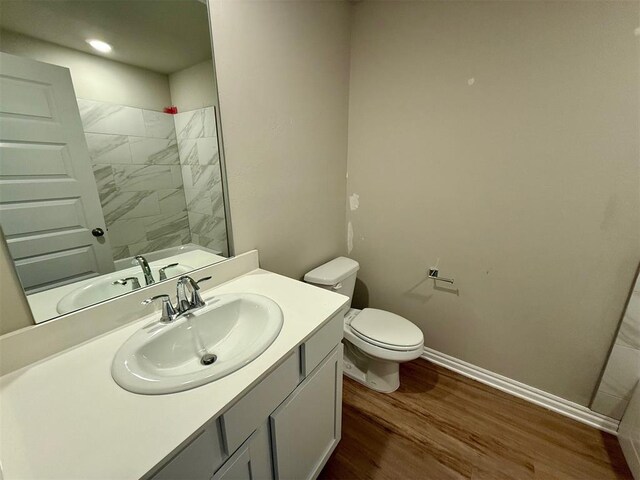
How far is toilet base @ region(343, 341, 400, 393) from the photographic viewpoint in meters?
1.55

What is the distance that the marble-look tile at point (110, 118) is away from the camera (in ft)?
2.53

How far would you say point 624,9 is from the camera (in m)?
1.01

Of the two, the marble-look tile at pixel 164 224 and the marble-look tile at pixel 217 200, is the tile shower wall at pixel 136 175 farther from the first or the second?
the marble-look tile at pixel 217 200

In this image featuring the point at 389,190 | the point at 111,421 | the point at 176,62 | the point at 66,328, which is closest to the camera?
the point at 111,421

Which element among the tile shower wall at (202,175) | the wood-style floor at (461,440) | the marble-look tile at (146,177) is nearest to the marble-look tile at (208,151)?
the tile shower wall at (202,175)

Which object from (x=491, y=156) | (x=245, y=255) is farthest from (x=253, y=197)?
(x=491, y=156)

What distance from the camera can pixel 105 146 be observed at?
821mm

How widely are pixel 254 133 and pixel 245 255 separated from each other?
0.56 meters

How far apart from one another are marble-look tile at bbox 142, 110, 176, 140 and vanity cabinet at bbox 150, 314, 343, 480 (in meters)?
0.90

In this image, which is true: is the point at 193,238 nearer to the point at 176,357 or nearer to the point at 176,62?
the point at 176,357

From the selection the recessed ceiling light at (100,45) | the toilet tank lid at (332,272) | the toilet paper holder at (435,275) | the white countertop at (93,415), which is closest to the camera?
the white countertop at (93,415)

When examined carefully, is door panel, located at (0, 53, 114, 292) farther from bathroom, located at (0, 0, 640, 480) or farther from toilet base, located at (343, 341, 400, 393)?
toilet base, located at (343, 341, 400, 393)

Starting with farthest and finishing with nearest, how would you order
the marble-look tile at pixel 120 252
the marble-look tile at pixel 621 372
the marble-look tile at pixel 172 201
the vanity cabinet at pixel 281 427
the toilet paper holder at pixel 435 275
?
1. the toilet paper holder at pixel 435 275
2. the marble-look tile at pixel 621 372
3. the marble-look tile at pixel 172 201
4. the marble-look tile at pixel 120 252
5. the vanity cabinet at pixel 281 427

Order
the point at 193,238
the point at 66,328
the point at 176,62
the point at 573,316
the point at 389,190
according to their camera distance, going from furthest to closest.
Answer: the point at 389,190, the point at 573,316, the point at 193,238, the point at 176,62, the point at 66,328
